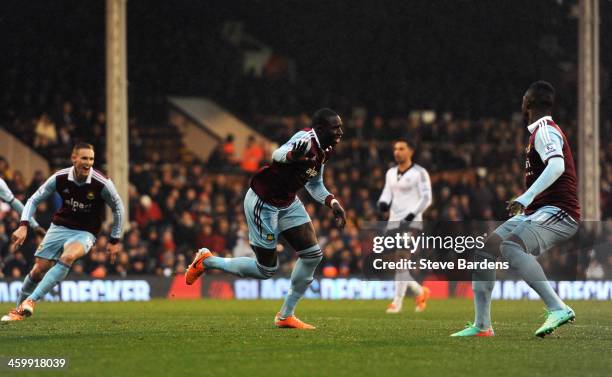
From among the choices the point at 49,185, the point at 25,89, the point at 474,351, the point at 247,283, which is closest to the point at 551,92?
the point at 474,351

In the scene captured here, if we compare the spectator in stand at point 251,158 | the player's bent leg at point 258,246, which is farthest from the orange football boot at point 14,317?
the spectator in stand at point 251,158

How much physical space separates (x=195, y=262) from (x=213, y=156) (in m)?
16.6

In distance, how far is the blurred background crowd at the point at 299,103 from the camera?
2445 cm

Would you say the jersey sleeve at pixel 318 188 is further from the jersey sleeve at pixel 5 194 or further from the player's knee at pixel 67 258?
the jersey sleeve at pixel 5 194

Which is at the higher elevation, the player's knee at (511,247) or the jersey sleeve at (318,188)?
the jersey sleeve at (318,188)

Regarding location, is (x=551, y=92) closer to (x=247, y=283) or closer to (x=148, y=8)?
(x=247, y=283)

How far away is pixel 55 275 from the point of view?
13.5 m

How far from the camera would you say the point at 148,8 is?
3444 cm

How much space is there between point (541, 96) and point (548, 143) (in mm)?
519

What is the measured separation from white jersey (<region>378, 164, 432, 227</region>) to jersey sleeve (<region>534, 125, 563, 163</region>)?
20.9ft

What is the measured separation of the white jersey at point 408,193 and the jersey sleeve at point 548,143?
6.37m

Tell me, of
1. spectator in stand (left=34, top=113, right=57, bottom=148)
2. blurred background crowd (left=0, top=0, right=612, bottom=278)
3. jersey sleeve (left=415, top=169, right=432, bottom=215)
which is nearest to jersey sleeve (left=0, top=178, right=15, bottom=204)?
jersey sleeve (left=415, top=169, right=432, bottom=215)

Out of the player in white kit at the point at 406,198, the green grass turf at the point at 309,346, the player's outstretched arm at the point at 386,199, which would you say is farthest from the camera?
the player's outstretched arm at the point at 386,199

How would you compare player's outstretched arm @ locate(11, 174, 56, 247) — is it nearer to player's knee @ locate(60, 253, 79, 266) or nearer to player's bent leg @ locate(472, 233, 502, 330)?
player's knee @ locate(60, 253, 79, 266)
